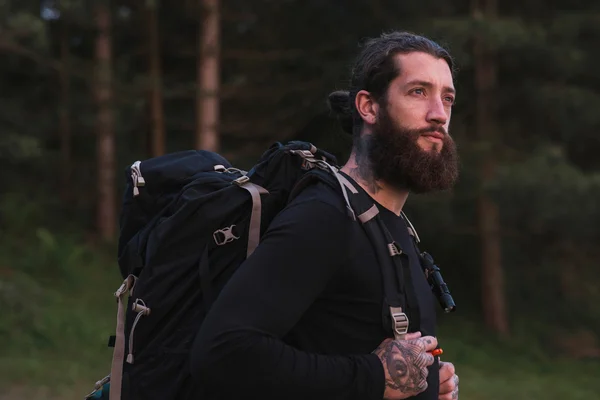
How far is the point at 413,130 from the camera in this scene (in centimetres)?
215

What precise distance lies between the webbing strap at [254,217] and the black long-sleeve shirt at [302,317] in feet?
0.40

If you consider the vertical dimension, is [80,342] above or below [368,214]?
below

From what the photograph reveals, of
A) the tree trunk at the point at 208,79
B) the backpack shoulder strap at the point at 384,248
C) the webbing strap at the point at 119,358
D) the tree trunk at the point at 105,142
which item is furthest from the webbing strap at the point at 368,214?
the tree trunk at the point at 105,142

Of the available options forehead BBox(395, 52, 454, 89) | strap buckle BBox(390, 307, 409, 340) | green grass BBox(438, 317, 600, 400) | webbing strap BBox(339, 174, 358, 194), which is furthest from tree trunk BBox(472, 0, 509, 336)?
strap buckle BBox(390, 307, 409, 340)

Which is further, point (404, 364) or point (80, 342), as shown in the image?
point (80, 342)

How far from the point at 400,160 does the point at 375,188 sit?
0.10 m

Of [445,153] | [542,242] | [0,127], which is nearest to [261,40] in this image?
[0,127]

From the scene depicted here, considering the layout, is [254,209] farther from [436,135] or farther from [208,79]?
[208,79]

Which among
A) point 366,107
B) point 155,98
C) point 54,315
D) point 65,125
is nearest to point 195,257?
point 366,107

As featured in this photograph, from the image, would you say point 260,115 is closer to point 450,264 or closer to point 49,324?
point 450,264

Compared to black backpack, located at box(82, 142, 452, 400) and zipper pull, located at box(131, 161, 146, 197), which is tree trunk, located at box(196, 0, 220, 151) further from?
black backpack, located at box(82, 142, 452, 400)

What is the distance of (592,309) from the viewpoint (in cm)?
1478

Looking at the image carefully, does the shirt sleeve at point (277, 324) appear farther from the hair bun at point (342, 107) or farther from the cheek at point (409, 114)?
the hair bun at point (342, 107)

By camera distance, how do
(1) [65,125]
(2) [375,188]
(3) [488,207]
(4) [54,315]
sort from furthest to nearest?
(1) [65,125] → (3) [488,207] → (4) [54,315] → (2) [375,188]
